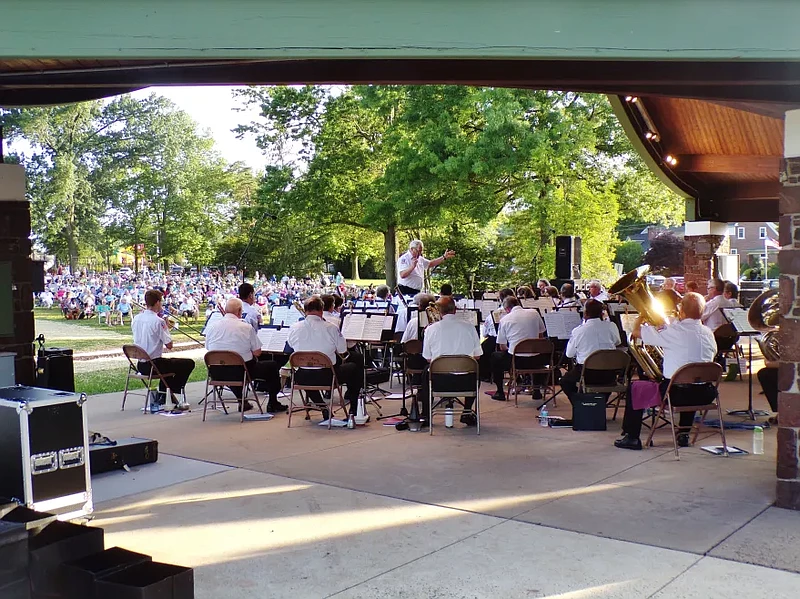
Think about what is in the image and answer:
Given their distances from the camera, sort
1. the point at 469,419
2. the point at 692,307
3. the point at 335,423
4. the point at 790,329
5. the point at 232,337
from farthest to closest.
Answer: the point at 232,337, the point at 335,423, the point at 469,419, the point at 692,307, the point at 790,329

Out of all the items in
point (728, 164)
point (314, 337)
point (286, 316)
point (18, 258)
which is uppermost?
point (728, 164)

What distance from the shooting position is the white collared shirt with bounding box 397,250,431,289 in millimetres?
12289

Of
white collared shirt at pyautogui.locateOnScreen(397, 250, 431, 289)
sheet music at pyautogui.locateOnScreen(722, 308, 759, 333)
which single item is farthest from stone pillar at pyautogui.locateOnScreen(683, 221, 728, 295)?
sheet music at pyautogui.locateOnScreen(722, 308, 759, 333)

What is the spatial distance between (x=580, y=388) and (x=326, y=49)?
6.03 meters

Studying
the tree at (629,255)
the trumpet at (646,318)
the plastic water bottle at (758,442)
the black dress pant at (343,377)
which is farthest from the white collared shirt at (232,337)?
the tree at (629,255)

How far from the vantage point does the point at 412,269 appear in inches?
484

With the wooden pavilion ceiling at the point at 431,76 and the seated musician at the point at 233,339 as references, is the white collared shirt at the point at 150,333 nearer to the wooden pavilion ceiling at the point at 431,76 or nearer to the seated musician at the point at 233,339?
the seated musician at the point at 233,339

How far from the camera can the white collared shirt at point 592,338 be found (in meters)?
8.81

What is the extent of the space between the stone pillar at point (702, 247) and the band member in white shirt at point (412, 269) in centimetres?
769

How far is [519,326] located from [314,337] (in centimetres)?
287

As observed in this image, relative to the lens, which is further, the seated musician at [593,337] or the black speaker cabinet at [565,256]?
the black speaker cabinet at [565,256]

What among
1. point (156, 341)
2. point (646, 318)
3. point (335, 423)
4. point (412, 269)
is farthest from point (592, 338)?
point (156, 341)

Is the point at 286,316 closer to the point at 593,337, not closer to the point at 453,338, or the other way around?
the point at 453,338

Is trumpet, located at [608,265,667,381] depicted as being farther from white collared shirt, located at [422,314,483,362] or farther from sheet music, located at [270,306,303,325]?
sheet music, located at [270,306,303,325]
